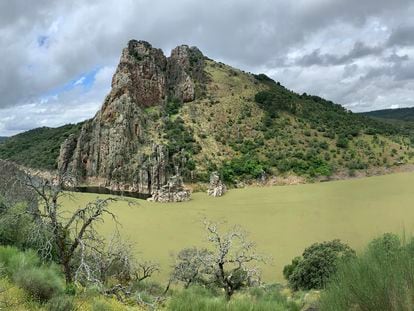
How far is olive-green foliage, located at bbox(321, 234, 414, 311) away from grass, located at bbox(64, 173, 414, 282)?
52.2 feet

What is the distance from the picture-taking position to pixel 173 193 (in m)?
51.6

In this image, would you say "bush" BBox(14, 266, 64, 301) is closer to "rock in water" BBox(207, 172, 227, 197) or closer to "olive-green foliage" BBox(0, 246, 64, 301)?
"olive-green foliage" BBox(0, 246, 64, 301)

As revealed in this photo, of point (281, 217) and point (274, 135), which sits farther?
point (274, 135)

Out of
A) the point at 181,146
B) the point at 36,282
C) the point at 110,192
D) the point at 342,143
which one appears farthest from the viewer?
the point at 342,143

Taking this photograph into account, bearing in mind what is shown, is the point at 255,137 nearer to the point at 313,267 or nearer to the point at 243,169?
the point at 243,169

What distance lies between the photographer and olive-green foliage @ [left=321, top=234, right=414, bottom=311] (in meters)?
5.06

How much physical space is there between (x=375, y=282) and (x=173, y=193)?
46.8 metres

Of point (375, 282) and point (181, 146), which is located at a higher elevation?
point (181, 146)

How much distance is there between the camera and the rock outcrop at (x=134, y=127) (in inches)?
2466

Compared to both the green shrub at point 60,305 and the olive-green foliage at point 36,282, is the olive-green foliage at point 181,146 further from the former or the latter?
the green shrub at point 60,305

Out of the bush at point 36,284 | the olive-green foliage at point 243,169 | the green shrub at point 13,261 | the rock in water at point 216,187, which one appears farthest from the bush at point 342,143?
the bush at point 36,284

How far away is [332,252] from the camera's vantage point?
63.6 feet

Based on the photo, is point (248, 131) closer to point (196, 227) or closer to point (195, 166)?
point (195, 166)

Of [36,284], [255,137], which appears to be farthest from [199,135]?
[36,284]
